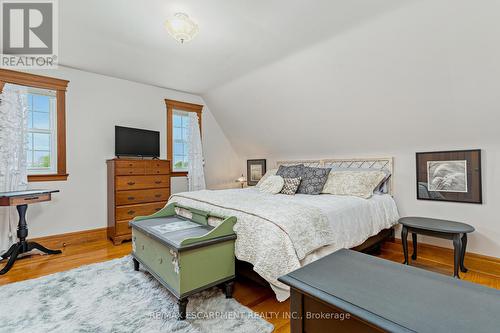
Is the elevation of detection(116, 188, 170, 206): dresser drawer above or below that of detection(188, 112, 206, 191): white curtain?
below

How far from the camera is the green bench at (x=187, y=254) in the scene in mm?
1743

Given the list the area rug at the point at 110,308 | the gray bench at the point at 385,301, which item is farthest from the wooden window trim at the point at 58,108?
the gray bench at the point at 385,301

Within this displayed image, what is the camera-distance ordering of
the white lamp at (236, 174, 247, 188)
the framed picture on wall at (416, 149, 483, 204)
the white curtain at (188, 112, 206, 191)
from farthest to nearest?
1. the white lamp at (236, 174, 247, 188)
2. the white curtain at (188, 112, 206, 191)
3. the framed picture on wall at (416, 149, 483, 204)

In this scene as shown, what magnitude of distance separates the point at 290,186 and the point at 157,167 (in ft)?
6.83

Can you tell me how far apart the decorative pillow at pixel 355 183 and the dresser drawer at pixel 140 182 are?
2472 mm

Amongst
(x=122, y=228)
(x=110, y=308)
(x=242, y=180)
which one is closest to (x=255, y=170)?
(x=242, y=180)

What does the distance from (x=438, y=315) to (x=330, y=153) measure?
354 centimetres

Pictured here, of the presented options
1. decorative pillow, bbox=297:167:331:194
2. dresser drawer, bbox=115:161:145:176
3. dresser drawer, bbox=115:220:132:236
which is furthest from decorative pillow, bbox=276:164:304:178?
dresser drawer, bbox=115:220:132:236

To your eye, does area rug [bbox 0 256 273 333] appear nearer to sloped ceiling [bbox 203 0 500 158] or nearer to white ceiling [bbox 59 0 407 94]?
white ceiling [bbox 59 0 407 94]

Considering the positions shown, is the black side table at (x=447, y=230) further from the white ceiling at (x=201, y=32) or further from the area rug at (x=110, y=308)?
the white ceiling at (x=201, y=32)

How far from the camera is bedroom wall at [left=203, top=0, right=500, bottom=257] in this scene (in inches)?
84.5

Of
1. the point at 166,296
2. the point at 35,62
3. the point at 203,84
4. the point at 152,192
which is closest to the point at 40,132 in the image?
the point at 35,62

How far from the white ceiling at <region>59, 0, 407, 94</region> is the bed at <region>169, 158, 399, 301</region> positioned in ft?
5.73

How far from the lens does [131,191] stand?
358cm
